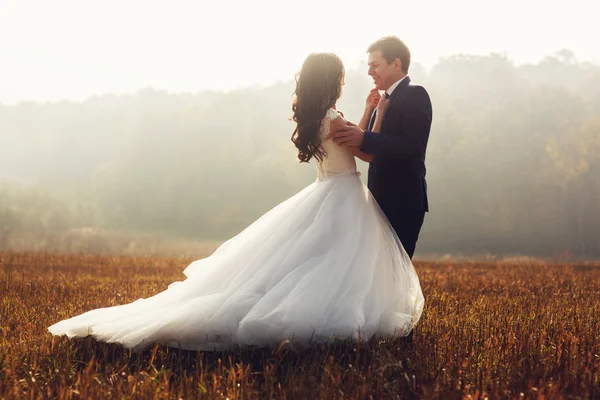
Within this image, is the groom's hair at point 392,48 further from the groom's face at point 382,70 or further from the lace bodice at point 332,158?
the lace bodice at point 332,158

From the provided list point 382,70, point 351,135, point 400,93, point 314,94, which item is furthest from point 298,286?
point 382,70

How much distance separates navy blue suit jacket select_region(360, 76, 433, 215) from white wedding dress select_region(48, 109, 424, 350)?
231mm

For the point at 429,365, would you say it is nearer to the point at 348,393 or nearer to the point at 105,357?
the point at 348,393

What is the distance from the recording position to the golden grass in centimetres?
372

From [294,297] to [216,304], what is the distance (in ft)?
2.42

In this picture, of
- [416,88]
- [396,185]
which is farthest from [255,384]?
[416,88]

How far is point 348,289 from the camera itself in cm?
502

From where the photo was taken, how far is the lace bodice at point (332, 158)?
550 cm

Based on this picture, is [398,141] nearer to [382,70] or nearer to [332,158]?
[332,158]

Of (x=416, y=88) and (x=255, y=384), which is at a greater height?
(x=416, y=88)

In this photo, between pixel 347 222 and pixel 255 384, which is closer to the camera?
pixel 255 384

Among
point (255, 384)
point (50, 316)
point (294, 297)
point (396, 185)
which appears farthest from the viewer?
point (50, 316)

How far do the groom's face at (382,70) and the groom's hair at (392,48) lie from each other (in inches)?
1.7

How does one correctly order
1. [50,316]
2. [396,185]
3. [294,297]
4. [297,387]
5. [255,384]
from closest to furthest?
[297,387]
[255,384]
[294,297]
[396,185]
[50,316]
